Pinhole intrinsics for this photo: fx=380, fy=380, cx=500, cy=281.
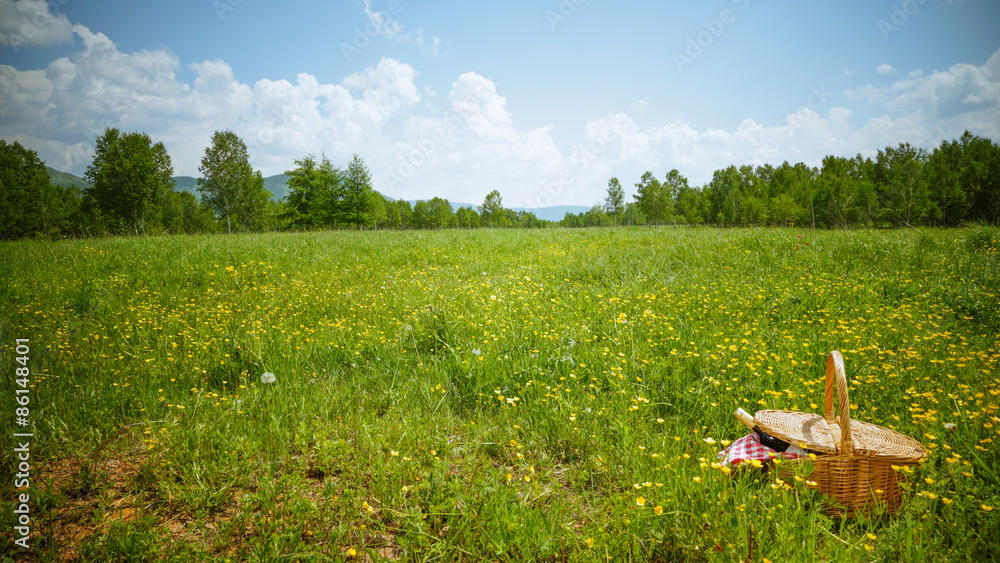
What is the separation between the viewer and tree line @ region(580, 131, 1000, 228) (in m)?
37.6

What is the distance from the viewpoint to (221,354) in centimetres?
439

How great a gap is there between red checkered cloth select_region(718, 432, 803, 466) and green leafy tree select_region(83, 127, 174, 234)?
45.2m

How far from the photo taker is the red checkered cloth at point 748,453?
2.45 meters

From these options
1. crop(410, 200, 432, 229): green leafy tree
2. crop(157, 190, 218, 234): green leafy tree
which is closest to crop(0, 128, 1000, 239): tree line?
crop(157, 190, 218, 234): green leafy tree

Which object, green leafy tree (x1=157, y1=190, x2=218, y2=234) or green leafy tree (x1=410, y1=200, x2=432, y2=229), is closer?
green leafy tree (x1=157, y1=190, x2=218, y2=234)

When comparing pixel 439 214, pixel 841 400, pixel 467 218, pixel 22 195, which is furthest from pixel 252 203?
pixel 467 218

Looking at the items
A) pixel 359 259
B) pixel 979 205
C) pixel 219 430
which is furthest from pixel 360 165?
pixel 979 205

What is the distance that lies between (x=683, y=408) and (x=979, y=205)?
57.2 meters

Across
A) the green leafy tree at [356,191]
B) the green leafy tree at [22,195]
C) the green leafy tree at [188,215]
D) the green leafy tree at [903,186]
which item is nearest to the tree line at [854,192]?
the green leafy tree at [903,186]

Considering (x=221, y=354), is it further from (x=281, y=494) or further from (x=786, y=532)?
(x=786, y=532)

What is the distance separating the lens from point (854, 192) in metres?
41.0

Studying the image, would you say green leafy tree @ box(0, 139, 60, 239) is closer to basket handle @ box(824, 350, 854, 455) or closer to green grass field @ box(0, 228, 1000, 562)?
green grass field @ box(0, 228, 1000, 562)

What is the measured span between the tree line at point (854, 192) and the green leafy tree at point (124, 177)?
53365mm

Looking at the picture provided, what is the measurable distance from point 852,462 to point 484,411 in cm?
266
